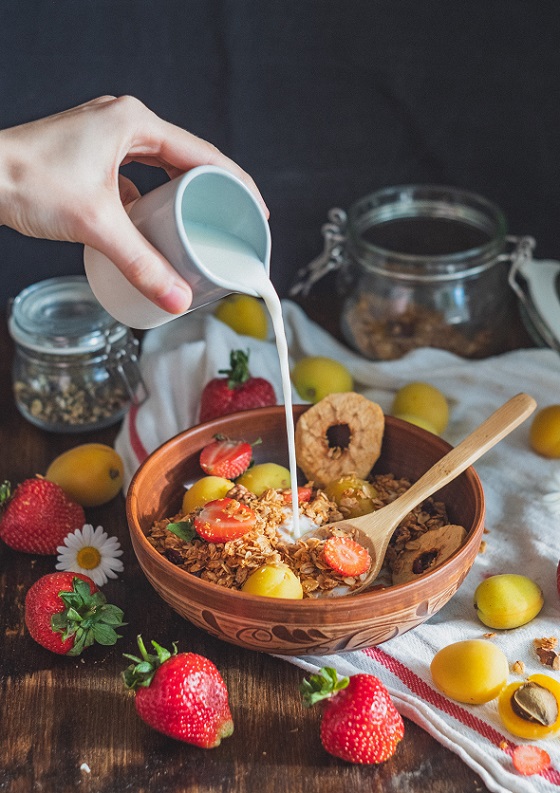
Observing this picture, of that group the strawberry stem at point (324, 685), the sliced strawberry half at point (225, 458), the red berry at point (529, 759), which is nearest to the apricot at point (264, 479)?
the sliced strawberry half at point (225, 458)

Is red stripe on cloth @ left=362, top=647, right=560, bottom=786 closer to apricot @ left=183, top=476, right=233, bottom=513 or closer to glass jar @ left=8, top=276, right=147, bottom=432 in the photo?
apricot @ left=183, top=476, right=233, bottom=513

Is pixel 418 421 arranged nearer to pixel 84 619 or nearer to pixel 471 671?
pixel 471 671

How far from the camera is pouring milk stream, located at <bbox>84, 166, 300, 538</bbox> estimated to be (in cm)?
96

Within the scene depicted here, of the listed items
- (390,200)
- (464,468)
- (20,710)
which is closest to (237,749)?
(20,710)

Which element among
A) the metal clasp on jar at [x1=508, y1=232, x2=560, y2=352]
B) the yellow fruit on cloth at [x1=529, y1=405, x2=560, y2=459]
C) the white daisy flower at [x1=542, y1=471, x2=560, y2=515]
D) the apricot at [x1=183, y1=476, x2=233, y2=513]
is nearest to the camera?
the apricot at [x1=183, y1=476, x2=233, y2=513]

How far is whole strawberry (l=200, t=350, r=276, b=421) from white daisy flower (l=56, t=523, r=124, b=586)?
274 millimetres

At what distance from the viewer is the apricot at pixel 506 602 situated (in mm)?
1113

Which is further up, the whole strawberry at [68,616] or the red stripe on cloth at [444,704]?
the whole strawberry at [68,616]

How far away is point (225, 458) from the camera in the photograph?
4.04ft

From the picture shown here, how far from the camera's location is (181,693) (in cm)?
94

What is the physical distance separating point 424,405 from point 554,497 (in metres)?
0.26

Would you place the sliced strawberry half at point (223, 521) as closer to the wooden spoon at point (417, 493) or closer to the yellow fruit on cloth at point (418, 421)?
the wooden spoon at point (417, 493)

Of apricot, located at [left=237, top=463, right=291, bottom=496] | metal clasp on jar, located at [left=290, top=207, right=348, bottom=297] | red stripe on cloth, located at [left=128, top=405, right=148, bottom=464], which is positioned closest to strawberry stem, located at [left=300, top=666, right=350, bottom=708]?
apricot, located at [left=237, top=463, right=291, bottom=496]

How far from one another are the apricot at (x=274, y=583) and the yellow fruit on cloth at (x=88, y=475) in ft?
1.24
